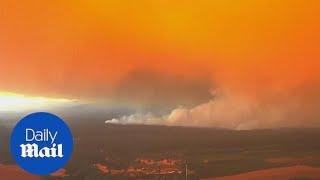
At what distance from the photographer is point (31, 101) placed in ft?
7.27

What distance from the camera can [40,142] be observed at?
222cm

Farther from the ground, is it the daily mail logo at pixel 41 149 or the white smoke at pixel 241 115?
the white smoke at pixel 241 115

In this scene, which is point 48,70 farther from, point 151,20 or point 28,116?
point 151,20

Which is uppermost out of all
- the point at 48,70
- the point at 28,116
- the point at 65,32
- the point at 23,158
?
the point at 65,32

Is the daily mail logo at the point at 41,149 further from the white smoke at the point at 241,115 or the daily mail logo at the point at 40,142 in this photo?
the white smoke at the point at 241,115

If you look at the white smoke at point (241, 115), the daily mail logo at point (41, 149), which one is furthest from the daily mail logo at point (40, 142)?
the white smoke at point (241, 115)

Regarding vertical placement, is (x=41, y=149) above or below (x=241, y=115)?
below

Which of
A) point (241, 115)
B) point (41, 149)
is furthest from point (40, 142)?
point (241, 115)

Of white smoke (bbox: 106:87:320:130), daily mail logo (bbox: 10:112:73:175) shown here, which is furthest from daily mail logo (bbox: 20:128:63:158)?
white smoke (bbox: 106:87:320:130)

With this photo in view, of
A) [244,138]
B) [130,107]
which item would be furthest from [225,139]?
[130,107]

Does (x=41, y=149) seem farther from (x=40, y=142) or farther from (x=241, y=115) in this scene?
(x=241, y=115)

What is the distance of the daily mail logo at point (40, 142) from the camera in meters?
2.22

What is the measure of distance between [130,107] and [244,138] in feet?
1.80

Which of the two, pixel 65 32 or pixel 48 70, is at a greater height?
pixel 65 32
